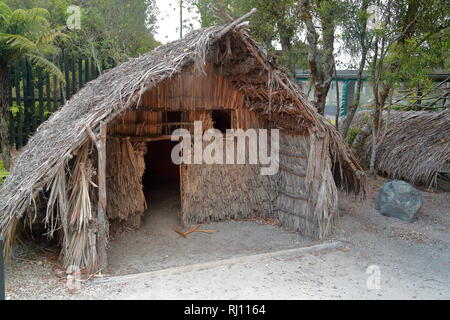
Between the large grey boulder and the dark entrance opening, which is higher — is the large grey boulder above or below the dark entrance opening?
below

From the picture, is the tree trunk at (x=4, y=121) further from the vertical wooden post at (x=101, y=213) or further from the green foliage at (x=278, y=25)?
the vertical wooden post at (x=101, y=213)

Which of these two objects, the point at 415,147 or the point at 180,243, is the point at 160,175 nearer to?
the point at 180,243

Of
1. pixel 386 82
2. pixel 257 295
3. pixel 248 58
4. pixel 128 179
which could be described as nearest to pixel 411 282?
pixel 257 295

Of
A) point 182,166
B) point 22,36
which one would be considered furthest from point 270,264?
point 22,36

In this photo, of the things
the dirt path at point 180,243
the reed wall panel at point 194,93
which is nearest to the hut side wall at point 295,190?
the dirt path at point 180,243

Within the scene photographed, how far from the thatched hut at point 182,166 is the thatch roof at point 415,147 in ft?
10.5

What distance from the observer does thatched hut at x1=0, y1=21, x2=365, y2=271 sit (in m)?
4.91

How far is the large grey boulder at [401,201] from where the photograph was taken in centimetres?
736

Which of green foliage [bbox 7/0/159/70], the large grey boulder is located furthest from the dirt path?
green foliage [bbox 7/0/159/70]

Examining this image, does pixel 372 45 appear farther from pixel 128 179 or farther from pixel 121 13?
pixel 121 13

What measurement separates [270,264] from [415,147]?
18.9 feet

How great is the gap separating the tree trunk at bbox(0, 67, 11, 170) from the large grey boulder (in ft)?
25.4

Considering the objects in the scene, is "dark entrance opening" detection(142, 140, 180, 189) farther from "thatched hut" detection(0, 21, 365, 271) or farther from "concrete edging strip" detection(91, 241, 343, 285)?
"concrete edging strip" detection(91, 241, 343, 285)
